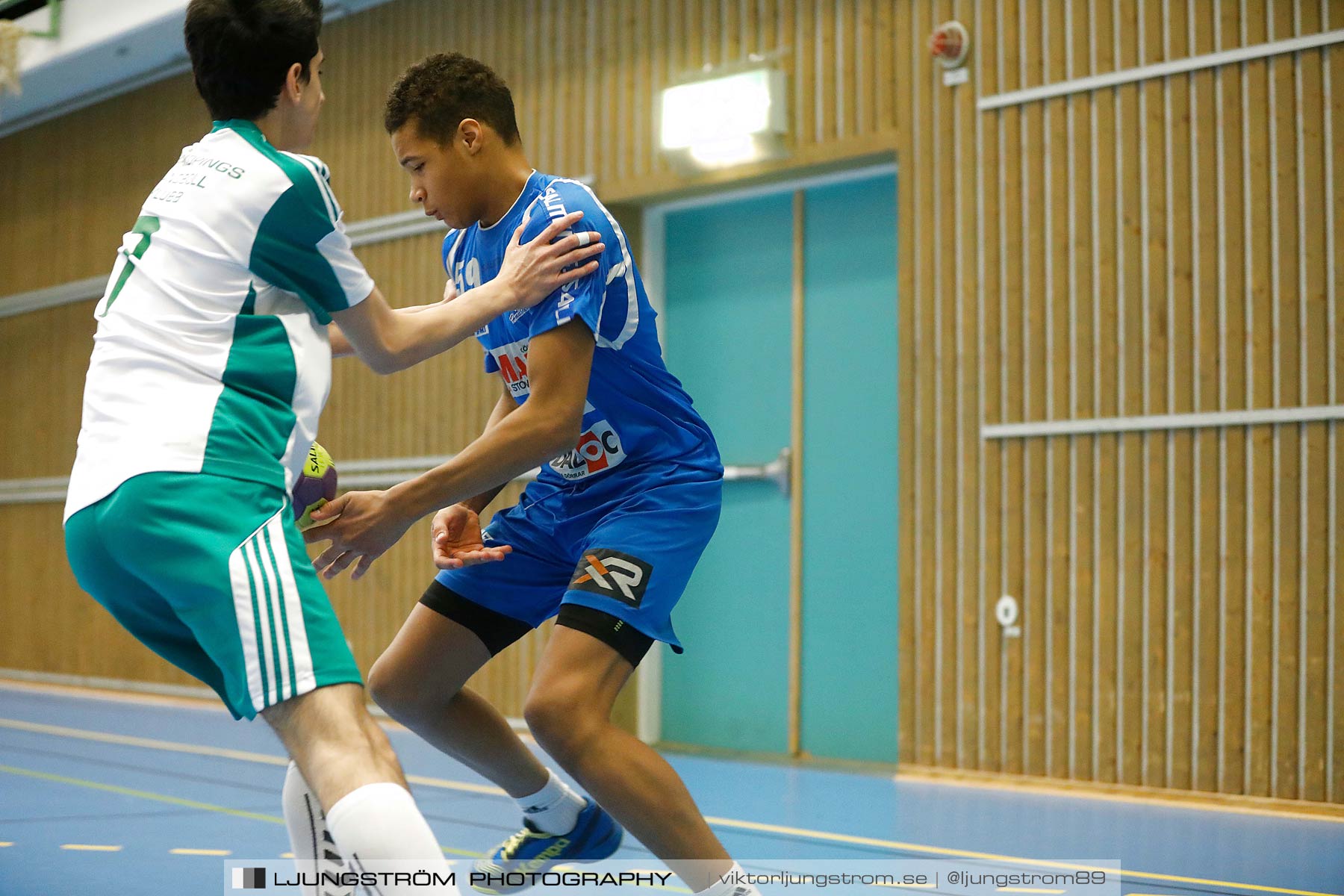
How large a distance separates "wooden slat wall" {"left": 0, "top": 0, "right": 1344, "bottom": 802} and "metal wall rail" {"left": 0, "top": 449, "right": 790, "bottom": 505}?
945mm

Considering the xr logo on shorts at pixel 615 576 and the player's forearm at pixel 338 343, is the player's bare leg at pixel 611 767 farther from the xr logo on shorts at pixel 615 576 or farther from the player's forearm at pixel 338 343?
the player's forearm at pixel 338 343

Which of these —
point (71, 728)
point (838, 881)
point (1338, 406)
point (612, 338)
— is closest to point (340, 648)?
point (612, 338)

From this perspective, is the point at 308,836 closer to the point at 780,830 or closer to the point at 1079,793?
the point at 780,830

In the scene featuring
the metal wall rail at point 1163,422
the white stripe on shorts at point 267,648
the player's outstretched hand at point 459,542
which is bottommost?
the white stripe on shorts at point 267,648

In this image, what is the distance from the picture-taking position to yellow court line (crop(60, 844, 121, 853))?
432 centimetres

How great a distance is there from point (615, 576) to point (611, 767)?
1.25 feet

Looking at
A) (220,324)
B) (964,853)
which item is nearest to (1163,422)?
(964,853)

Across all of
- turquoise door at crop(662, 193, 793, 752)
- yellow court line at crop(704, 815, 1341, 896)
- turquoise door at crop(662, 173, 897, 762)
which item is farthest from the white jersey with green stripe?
turquoise door at crop(662, 193, 793, 752)

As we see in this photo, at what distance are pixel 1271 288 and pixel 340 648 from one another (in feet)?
15.7

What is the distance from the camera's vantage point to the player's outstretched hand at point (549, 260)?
263 centimetres

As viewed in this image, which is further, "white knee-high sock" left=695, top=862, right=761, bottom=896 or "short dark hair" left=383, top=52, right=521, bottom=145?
"short dark hair" left=383, top=52, right=521, bottom=145

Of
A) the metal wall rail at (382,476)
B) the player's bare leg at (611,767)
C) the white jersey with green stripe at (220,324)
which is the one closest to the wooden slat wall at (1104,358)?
the metal wall rail at (382,476)

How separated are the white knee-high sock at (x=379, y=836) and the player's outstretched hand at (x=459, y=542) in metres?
0.84

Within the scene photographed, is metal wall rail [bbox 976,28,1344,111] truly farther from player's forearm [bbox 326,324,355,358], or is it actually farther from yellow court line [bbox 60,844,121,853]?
yellow court line [bbox 60,844,121,853]
